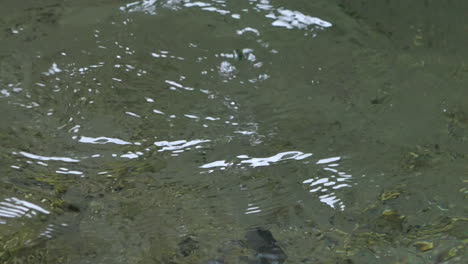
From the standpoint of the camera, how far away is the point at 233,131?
2.55m

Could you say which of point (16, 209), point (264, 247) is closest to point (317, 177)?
point (264, 247)

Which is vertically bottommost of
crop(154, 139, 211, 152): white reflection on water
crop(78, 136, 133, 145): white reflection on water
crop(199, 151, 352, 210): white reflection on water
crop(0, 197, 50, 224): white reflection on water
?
crop(0, 197, 50, 224): white reflection on water

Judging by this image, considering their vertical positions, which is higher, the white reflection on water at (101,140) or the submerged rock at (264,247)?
the white reflection on water at (101,140)

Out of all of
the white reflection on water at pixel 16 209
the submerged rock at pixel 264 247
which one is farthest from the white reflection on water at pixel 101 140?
the submerged rock at pixel 264 247

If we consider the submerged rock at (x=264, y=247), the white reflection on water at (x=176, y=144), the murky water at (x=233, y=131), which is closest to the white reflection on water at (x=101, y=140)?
the murky water at (x=233, y=131)

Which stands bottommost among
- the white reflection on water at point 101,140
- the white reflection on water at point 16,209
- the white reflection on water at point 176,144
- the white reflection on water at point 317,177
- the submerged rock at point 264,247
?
the submerged rock at point 264,247

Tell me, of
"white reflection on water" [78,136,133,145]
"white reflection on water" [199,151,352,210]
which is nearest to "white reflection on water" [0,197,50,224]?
"white reflection on water" [78,136,133,145]

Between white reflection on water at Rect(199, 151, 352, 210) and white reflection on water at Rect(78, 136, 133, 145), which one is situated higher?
white reflection on water at Rect(78, 136, 133, 145)

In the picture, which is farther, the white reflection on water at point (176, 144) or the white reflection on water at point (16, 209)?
the white reflection on water at point (176, 144)

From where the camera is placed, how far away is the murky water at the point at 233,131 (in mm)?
2264

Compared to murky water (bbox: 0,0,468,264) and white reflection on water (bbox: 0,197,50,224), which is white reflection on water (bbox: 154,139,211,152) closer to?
murky water (bbox: 0,0,468,264)

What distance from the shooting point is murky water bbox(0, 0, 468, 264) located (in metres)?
2.26

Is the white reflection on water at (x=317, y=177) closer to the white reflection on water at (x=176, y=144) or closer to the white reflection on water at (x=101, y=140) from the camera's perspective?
the white reflection on water at (x=176, y=144)

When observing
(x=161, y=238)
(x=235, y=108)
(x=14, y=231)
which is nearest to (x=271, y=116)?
(x=235, y=108)
